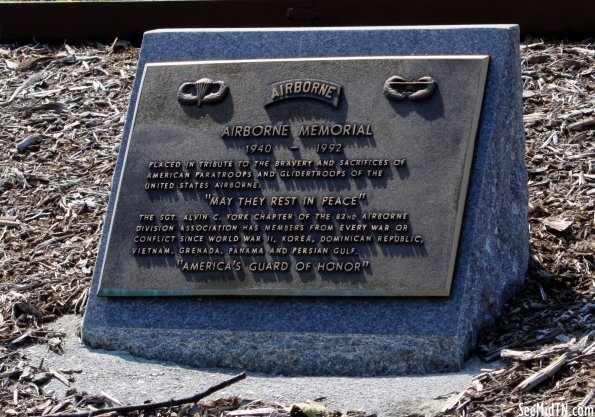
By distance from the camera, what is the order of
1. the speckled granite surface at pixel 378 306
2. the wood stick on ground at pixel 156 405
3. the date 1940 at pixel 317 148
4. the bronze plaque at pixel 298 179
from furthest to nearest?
1. the date 1940 at pixel 317 148
2. the bronze plaque at pixel 298 179
3. the speckled granite surface at pixel 378 306
4. the wood stick on ground at pixel 156 405

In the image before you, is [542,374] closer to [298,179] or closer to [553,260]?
[553,260]

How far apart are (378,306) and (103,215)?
7.53 feet

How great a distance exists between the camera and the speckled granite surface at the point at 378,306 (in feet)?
17.4

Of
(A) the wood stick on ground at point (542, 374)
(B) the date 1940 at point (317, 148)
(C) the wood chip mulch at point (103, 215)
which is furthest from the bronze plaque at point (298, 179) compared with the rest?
(A) the wood stick on ground at point (542, 374)

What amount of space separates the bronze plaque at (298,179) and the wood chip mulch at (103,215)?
0.55 metres

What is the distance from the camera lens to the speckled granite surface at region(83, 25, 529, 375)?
208 inches

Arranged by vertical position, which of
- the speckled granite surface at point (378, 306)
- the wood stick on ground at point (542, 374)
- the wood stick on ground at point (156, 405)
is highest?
the speckled granite surface at point (378, 306)

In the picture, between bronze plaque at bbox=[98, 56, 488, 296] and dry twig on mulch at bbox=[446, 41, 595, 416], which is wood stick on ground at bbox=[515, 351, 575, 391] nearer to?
dry twig on mulch at bbox=[446, 41, 595, 416]

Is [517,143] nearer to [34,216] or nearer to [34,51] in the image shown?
[34,216]

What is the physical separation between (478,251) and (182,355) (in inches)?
61.6

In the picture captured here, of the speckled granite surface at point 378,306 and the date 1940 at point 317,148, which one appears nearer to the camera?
the speckled granite surface at point 378,306

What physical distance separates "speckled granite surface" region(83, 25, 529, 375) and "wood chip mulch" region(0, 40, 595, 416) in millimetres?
243

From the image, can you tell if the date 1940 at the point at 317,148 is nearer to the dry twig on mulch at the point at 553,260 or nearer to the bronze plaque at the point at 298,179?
the bronze plaque at the point at 298,179

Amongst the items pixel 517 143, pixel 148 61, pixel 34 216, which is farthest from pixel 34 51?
pixel 517 143
